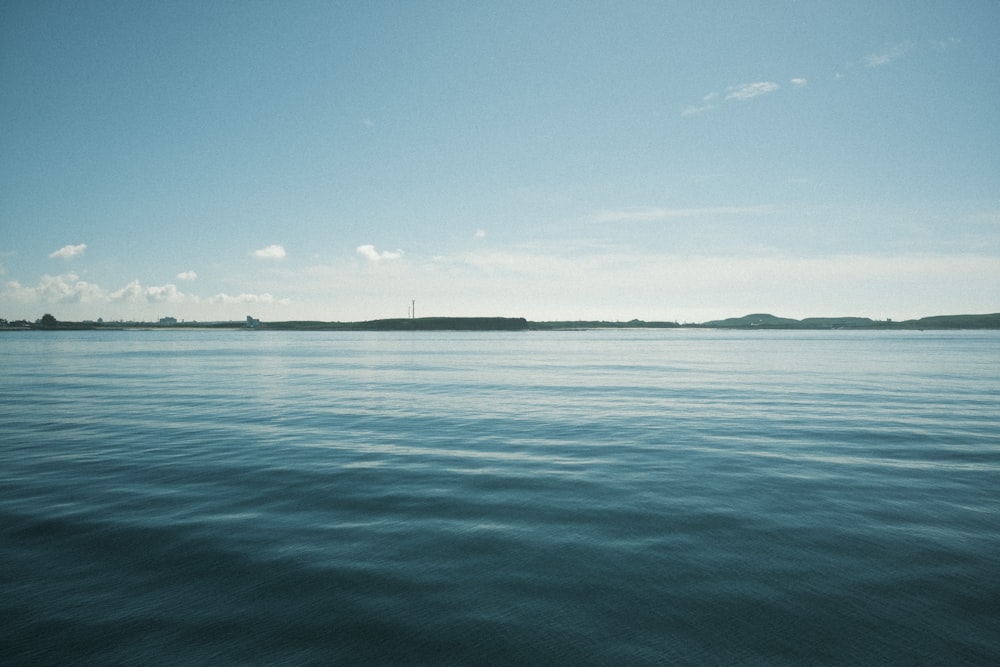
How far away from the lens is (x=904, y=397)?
97.3 feet

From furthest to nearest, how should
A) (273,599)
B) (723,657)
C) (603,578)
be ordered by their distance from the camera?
(603,578)
(273,599)
(723,657)

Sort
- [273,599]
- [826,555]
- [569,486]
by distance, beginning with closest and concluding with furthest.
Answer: [273,599] < [826,555] < [569,486]

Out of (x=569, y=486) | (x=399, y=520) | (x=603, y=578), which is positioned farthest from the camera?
(x=569, y=486)

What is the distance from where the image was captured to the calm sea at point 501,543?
20.0 ft

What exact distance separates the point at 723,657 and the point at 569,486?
683 cm

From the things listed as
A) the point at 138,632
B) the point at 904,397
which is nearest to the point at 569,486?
the point at 138,632

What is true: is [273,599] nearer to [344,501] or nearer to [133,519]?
[344,501]

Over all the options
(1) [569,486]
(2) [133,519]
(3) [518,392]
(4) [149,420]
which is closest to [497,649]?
(1) [569,486]

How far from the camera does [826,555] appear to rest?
8.42 m

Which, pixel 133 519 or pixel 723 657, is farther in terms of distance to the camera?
pixel 133 519

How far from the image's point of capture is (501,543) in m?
9.03

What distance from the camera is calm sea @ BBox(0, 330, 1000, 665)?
6102 millimetres

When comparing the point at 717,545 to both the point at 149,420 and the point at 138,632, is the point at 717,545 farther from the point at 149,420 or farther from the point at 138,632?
the point at 149,420

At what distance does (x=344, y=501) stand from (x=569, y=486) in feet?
17.2
